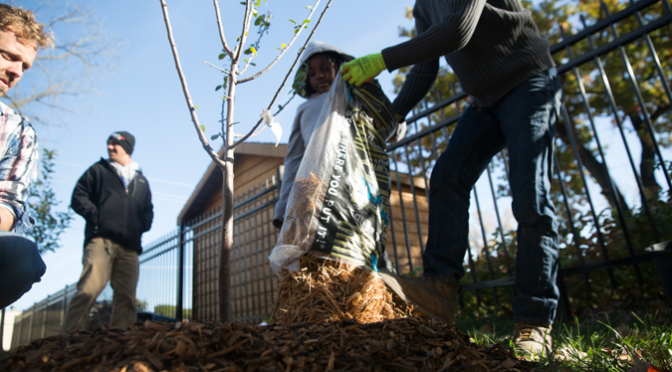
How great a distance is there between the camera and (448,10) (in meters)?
1.92

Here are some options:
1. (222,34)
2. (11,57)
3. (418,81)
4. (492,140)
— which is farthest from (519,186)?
(11,57)

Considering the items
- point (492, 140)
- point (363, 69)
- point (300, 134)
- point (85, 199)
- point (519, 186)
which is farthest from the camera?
point (85, 199)

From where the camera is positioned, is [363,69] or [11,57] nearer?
[11,57]

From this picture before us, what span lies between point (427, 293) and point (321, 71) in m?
1.75

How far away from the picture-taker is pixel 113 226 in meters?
3.56

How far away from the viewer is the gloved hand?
6.60 ft

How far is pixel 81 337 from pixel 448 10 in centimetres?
195

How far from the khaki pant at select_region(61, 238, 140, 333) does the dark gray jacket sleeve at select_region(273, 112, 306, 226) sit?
2.09 m

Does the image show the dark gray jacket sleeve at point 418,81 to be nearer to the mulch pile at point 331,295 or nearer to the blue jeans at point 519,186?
the blue jeans at point 519,186

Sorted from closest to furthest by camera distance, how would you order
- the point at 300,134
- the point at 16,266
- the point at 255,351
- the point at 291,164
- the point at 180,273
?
the point at 255,351 < the point at 16,266 < the point at 291,164 < the point at 300,134 < the point at 180,273

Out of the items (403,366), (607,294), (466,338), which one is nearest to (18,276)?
(403,366)

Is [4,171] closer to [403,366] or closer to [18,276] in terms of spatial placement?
[18,276]

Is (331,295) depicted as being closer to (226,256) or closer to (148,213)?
(226,256)

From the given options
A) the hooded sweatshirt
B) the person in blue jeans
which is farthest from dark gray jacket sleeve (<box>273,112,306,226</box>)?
the person in blue jeans
